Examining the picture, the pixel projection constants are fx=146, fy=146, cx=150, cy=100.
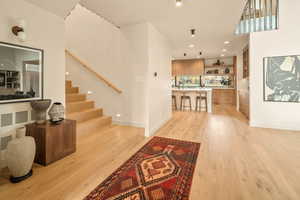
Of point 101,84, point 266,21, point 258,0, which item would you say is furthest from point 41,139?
point 258,0

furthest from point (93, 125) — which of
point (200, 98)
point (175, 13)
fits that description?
point (200, 98)

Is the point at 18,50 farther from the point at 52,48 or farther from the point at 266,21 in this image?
the point at 266,21

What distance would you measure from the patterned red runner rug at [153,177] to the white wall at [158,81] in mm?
1100

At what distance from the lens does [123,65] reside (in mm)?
3945

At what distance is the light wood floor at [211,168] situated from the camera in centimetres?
162

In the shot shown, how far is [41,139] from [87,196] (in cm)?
114

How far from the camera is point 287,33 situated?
3842mm

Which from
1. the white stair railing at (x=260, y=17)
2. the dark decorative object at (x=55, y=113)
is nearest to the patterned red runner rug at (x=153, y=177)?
the dark decorative object at (x=55, y=113)

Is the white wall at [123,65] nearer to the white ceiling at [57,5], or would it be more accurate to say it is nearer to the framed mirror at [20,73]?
the white ceiling at [57,5]

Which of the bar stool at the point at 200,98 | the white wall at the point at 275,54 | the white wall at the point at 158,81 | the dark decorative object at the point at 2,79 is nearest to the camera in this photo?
the dark decorative object at the point at 2,79

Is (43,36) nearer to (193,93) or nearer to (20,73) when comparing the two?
(20,73)

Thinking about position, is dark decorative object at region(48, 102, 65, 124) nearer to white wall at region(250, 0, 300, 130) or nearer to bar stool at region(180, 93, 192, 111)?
white wall at region(250, 0, 300, 130)

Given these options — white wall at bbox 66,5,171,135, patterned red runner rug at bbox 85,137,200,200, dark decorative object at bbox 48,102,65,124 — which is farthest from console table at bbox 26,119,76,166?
white wall at bbox 66,5,171,135

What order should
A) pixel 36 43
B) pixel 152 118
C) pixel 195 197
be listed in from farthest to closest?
pixel 152 118 < pixel 36 43 < pixel 195 197
